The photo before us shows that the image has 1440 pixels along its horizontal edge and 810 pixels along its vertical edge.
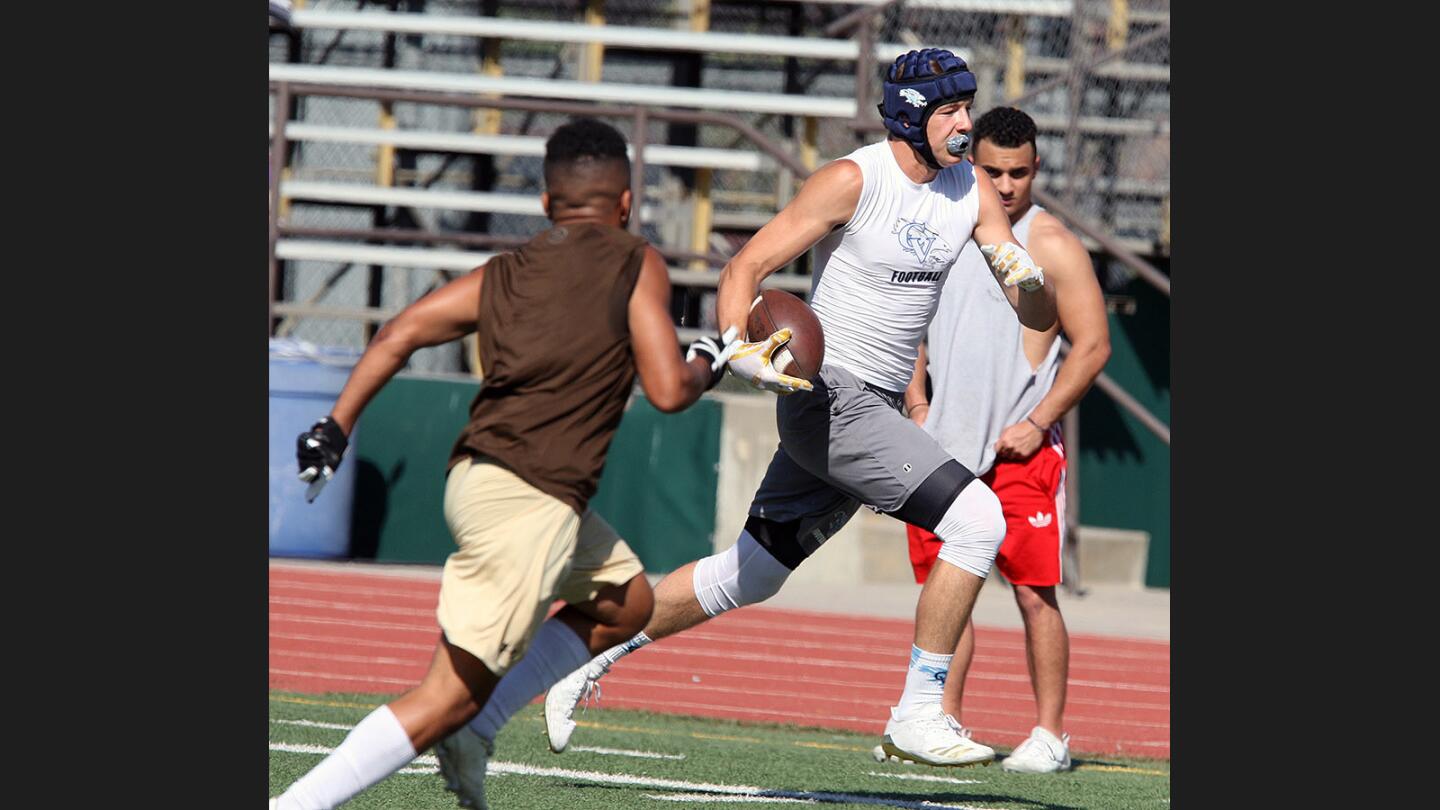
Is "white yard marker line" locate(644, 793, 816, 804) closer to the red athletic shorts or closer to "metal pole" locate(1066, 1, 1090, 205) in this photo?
the red athletic shorts

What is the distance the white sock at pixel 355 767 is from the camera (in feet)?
14.0

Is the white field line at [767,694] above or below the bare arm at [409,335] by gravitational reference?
below

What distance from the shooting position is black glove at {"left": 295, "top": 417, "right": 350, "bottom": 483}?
168 inches

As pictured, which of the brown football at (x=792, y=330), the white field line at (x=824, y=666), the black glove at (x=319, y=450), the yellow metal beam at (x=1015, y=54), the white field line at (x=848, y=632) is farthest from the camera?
the yellow metal beam at (x=1015, y=54)

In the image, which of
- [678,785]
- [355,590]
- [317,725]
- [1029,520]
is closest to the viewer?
[678,785]

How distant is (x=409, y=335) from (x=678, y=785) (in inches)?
87.7

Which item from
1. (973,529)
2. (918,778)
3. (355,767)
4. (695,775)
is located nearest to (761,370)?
(973,529)

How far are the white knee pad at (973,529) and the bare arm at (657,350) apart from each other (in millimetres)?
1470

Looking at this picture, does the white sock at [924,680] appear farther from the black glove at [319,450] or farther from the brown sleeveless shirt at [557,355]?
the black glove at [319,450]

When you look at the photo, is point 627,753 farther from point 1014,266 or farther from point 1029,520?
point 1014,266

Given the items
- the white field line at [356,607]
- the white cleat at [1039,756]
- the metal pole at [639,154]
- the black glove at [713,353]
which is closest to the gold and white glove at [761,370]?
the black glove at [713,353]

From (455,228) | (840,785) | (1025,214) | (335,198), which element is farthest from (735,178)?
(840,785)

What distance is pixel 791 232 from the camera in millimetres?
5570

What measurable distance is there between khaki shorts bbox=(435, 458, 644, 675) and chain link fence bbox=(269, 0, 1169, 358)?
419 inches
